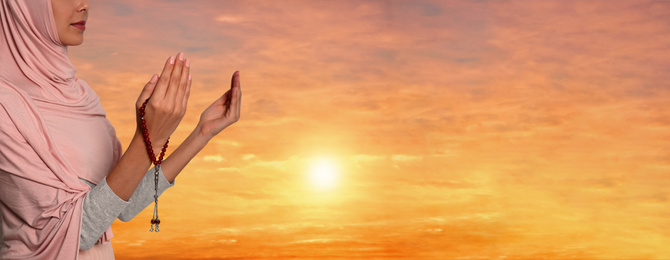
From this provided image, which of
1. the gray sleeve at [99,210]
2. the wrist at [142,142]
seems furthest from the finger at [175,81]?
the gray sleeve at [99,210]

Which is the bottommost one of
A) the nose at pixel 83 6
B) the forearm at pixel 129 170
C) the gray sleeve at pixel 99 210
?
the gray sleeve at pixel 99 210

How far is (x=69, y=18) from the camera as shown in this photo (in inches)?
109

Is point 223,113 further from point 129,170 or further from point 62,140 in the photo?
point 62,140

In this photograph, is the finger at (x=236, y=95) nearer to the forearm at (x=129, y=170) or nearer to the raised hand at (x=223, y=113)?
the raised hand at (x=223, y=113)

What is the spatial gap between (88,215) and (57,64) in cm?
59

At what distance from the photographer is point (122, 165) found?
2.54 metres

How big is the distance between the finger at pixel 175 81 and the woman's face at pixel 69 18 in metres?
0.50

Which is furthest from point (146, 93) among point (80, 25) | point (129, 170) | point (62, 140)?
point (80, 25)

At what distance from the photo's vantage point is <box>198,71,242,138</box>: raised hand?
9.02 ft

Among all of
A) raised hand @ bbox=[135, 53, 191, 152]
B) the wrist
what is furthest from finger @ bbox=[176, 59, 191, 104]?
the wrist

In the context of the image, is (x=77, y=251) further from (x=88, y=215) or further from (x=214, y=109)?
(x=214, y=109)

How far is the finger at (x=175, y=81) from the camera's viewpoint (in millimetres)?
2506

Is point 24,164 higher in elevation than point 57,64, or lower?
lower

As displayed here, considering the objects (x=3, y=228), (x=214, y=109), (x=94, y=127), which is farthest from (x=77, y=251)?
(x=214, y=109)
